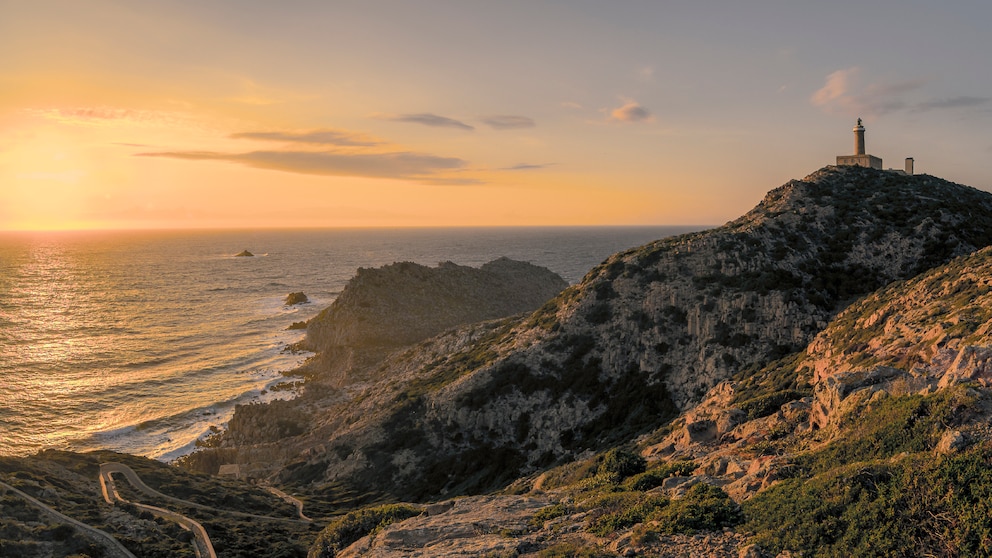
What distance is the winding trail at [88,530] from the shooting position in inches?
1132

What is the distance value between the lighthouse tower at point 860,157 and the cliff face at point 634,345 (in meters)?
9.68

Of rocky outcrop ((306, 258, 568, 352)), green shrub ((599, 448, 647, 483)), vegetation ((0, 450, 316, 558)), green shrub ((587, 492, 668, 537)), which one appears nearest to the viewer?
green shrub ((587, 492, 668, 537))

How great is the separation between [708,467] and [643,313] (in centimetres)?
3143

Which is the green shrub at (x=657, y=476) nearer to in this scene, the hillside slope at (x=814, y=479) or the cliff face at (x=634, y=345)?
the hillside slope at (x=814, y=479)

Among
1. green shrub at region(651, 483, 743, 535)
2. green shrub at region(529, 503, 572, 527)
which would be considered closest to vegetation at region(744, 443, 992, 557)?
green shrub at region(651, 483, 743, 535)

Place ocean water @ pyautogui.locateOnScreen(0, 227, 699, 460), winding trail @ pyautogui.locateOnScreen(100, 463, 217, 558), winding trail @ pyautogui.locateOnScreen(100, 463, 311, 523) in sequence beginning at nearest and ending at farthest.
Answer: winding trail @ pyautogui.locateOnScreen(100, 463, 217, 558) → winding trail @ pyautogui.locateOnScreen(100, 463, 311, 523) → ocean water @ pyautogui.locateOnScreen(0, 227, 699, 460)

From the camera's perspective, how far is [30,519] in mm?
29781

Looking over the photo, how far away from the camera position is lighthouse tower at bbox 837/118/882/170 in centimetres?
7094

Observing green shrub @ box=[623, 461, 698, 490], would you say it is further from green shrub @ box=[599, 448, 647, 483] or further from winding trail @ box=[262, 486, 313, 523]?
winding trail @ box=[262, 486, 313, 523]

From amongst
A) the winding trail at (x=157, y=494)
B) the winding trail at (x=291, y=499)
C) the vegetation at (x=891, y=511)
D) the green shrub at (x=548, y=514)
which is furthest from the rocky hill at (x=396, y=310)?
the vegetation at (x=891, y=511)

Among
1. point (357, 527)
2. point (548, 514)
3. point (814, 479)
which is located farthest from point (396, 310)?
point (814, 479)

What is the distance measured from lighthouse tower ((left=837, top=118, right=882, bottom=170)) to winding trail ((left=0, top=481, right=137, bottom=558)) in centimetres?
8683

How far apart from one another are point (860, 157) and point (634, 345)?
160 ft

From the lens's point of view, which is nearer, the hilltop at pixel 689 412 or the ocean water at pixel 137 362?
the hilltop at pixel 689 412
